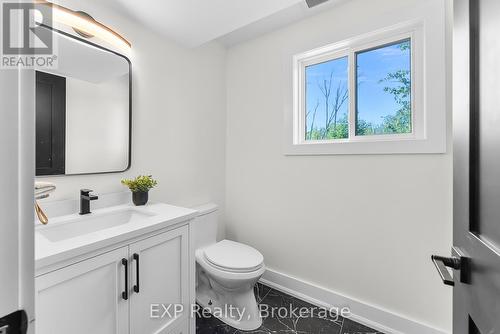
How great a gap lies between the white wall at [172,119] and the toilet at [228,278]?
0.37 metres

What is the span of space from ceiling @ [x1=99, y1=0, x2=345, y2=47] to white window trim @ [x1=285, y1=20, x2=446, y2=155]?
13.8 inches

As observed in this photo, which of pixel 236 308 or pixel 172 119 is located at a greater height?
pixel 172 119

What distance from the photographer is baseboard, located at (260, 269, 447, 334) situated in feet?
4.87

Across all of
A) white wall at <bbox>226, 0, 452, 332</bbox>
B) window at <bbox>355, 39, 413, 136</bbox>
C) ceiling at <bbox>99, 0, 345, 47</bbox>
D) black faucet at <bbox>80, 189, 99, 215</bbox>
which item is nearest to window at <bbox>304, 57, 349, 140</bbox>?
window at <bbox>355, 39, 413, 136</bbox>

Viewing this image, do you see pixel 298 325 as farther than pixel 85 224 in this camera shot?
Yes

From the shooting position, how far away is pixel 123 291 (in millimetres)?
1031

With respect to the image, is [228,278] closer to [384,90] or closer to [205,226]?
[205,226]

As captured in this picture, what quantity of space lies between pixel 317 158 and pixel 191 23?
1330 mm

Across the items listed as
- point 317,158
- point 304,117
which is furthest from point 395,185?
point 304,117

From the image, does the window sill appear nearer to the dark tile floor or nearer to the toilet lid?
the toilet lid

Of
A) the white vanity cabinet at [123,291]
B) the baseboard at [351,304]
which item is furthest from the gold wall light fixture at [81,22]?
the baseboard at [351,304]

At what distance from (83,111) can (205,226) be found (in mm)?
1166

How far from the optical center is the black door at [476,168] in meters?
0.45

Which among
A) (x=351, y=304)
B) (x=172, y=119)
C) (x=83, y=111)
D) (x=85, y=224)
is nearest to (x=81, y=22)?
(x=83, y=111)
